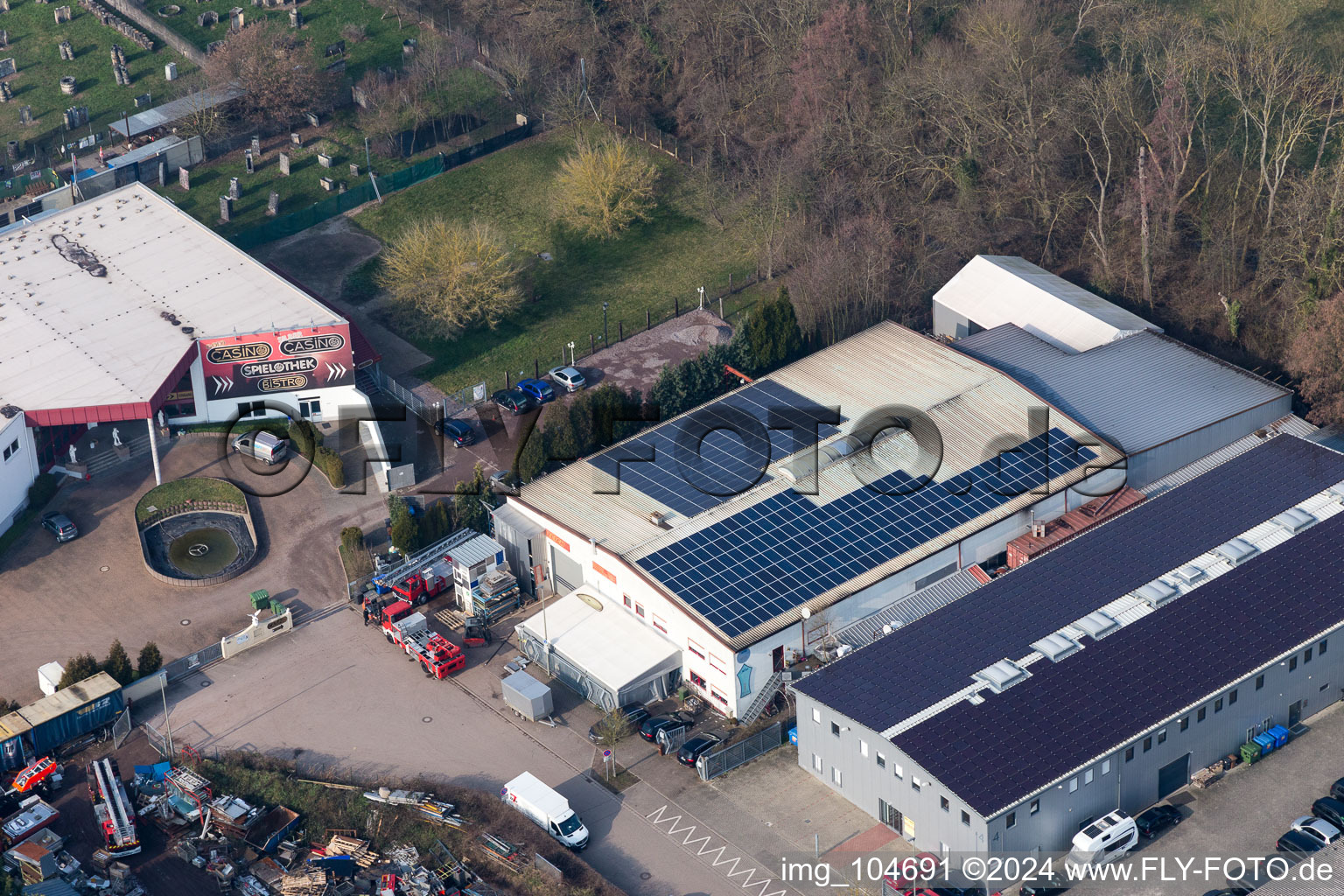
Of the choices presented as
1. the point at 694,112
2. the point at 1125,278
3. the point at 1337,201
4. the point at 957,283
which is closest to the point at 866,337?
the point at 957,283

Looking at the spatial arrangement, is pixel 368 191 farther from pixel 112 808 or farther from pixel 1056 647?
pixel 1056 647

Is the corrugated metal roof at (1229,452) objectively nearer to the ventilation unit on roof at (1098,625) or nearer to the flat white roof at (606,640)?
the ventilation unit on roof at (1098,625)

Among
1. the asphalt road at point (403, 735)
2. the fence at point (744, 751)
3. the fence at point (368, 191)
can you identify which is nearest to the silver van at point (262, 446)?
the asphalt road at point (403, 735)

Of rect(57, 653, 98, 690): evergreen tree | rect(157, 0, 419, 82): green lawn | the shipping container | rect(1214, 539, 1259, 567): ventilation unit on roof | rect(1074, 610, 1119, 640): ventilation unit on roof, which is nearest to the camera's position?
rect(1074, 610, 1119, 640): ventilation unit on roof

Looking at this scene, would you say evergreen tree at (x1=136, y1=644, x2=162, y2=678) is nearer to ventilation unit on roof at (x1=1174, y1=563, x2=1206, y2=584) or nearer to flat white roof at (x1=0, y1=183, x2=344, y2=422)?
flat white roof at (x1=0, y1=183, x2=344, y2=422)

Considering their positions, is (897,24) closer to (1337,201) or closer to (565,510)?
(1337,201)

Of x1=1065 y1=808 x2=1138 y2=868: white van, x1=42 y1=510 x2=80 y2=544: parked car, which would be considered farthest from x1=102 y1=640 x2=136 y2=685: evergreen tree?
x1=1065 y1=808 x2=1138 y2=868: white van
